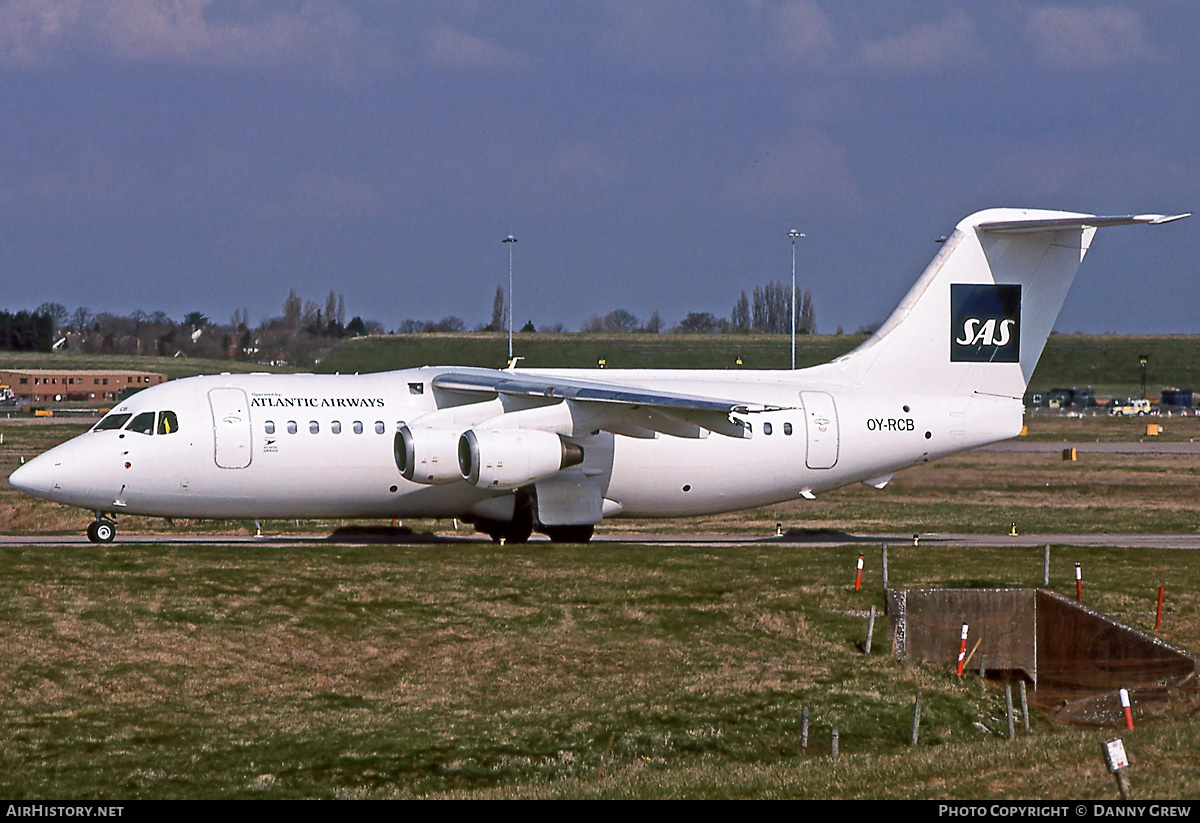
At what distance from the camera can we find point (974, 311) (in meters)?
31.0

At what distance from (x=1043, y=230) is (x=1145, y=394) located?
9131 cm

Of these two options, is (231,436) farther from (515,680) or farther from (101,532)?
(515,680)

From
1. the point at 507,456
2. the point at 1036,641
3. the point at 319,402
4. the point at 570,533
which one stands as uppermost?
the point at 319,402

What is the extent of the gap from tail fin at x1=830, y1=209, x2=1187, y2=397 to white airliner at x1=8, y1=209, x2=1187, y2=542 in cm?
4

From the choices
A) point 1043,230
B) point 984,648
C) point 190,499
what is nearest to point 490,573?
point 190,499

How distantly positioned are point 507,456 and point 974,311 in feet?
36.5

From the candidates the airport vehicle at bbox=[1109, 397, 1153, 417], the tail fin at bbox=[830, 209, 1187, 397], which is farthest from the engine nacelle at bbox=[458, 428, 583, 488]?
the airport vehicle at bbox=[1109, 397, 1153, 417]

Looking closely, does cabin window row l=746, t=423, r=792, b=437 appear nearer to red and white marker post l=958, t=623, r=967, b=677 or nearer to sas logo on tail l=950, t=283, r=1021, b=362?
sas logo on tail l=950, t=283, r=1021, b=362

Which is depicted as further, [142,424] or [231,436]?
[142,424]

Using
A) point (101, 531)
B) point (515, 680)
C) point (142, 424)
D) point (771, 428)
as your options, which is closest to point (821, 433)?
point (771, 428)

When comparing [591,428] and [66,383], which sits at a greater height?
[66,383]

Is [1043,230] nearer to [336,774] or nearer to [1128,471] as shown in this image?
[336,774]

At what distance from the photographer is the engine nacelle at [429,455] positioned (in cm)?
2638

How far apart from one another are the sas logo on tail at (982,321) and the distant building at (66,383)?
288ft
